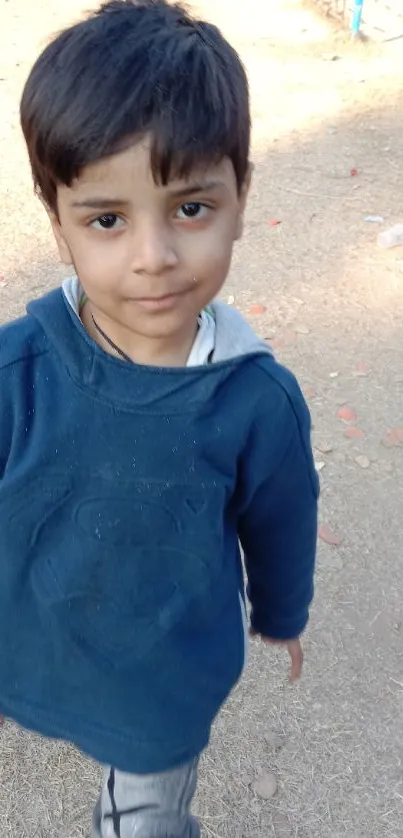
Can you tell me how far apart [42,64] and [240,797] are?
68.2 inches

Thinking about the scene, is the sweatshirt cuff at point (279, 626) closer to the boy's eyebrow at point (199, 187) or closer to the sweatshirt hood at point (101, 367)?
the sweatshirt hood at point (101, 367)

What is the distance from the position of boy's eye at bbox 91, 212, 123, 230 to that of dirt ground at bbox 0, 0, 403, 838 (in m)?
0.62

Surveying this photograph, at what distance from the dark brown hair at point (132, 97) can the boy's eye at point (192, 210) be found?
44mm

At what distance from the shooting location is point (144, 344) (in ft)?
3.89

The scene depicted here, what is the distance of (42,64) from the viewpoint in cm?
104

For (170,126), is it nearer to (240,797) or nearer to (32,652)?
(32,652)

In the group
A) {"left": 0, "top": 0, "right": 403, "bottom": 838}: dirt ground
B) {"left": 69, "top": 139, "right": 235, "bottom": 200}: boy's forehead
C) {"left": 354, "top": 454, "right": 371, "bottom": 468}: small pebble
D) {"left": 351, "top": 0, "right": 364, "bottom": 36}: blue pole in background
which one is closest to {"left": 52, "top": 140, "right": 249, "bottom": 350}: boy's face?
{"left": 69, "top": 139, "right": 235, "bottom": 200}: boy's forehead

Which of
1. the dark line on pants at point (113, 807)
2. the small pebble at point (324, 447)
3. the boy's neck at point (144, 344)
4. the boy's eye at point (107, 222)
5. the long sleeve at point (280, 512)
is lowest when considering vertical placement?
the small pebble at point (324, 447)

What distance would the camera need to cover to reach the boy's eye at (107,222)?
1.04 m

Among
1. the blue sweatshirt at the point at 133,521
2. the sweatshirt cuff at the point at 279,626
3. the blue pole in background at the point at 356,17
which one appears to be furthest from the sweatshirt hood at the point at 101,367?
the blue pole in background at the point at 356,17

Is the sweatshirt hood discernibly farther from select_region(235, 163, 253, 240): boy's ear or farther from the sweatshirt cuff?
the sweatshirt cuff

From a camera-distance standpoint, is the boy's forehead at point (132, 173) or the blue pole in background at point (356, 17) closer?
the boy's forehead at point (132, 173)

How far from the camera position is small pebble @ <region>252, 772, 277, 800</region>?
83.0 inches

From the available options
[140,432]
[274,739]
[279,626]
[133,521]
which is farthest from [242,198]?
[274,739]
